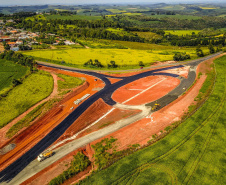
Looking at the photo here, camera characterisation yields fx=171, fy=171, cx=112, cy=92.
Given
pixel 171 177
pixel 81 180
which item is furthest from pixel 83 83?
pixel 171 177

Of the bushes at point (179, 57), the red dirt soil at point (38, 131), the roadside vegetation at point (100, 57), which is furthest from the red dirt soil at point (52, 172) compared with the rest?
the bushes at point (179, 57)

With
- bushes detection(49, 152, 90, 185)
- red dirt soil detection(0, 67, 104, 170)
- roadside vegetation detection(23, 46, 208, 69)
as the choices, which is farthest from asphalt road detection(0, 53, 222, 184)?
roadside vegetation detection(23, 46, 208, 69)

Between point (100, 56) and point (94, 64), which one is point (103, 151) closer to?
point (94, 64)

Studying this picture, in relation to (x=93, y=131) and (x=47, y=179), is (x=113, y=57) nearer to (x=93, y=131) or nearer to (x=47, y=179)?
(x=93, y=131)

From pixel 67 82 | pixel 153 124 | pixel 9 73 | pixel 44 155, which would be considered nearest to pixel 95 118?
pixel 153 124

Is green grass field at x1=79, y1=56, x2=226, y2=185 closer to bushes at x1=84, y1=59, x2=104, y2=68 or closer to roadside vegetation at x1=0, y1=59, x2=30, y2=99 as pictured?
roadside vegetation at x1=0, y1=59, x2=30, y2=99

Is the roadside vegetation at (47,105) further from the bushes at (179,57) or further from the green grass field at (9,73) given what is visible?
the bushes at (179,57)
